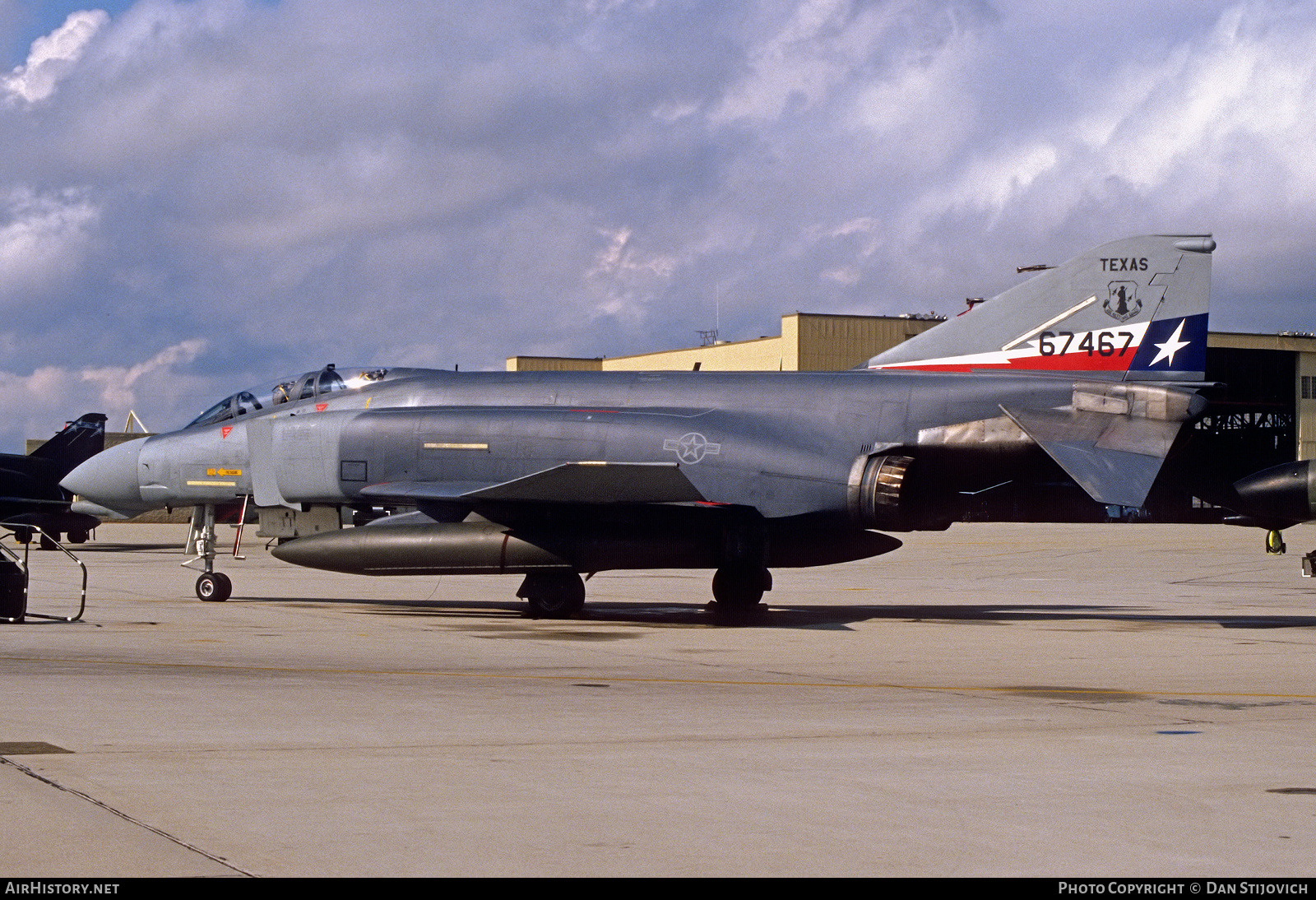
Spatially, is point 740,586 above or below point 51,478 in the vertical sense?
below

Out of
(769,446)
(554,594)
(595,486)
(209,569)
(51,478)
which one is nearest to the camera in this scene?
(595,486)

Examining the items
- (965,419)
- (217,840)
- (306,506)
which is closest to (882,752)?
(217,840)

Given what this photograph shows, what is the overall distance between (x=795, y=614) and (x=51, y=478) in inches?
1079

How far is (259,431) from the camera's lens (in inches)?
814

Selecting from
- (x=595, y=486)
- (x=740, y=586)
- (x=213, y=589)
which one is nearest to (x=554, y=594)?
(x=595, y=486)

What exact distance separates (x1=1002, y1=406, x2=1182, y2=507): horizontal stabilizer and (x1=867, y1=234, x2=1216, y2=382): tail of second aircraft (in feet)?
2.85

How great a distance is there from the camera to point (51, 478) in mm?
39906

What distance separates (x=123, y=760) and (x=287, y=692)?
322 cm

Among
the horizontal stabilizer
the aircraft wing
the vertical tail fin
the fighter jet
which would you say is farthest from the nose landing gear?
the vertical tail fin

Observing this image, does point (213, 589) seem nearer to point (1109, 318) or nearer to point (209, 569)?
point (209, 569)

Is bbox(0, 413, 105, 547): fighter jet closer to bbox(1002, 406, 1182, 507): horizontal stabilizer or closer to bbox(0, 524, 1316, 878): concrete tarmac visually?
bbox(0, 524, 1316, 878): concrete tarmac

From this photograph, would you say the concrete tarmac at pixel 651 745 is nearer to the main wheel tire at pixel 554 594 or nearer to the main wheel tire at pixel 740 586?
the main wheel tire at pixel 740 586

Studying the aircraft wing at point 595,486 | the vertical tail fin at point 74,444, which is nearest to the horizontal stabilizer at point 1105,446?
the aircraft wing at point 595,486
